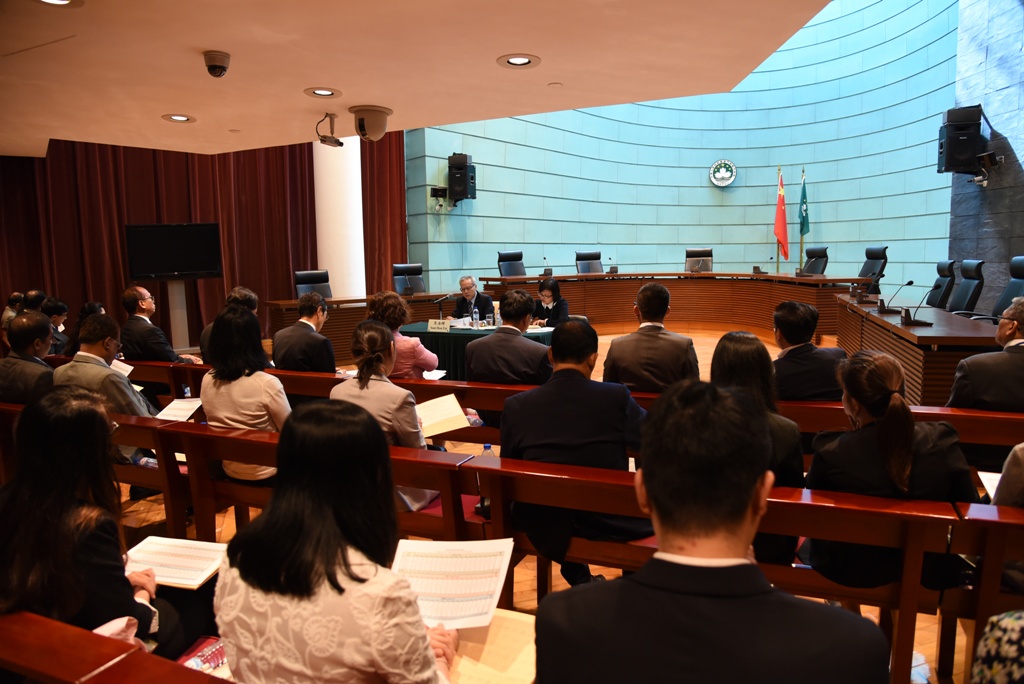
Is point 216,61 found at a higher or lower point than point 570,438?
higher

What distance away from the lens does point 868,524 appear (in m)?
1.60

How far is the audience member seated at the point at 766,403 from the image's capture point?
6.22 feet

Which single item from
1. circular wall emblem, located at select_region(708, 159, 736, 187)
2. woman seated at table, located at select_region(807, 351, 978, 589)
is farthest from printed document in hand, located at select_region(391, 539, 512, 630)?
circular wall emblem, located at select_region(708, 159, 736, 187)

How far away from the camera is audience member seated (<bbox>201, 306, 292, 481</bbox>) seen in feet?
8.47

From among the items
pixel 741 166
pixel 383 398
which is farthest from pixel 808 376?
pixel 741 166

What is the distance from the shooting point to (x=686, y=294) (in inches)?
412

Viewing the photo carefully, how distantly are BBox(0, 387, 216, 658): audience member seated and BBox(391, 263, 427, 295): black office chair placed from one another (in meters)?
7.28

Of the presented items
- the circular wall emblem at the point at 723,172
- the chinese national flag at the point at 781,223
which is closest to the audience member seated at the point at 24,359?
the chinese national flag at the point at 781,223

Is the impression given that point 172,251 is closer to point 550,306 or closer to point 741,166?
point 550,306

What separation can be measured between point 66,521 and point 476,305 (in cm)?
543

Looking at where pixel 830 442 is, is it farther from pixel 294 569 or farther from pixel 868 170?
pixel 868 170

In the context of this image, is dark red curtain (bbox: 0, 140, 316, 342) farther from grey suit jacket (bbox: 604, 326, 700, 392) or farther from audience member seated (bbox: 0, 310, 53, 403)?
grey suit jacket (bbox: 604, 326, 700, 392)

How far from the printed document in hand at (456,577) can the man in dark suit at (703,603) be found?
512 millimetres

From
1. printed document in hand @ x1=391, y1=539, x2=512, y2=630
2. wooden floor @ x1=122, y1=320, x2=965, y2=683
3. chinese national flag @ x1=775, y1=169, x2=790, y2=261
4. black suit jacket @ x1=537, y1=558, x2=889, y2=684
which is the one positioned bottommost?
wooden floor @ x1=122, y1=320, x2=965, y2=683
